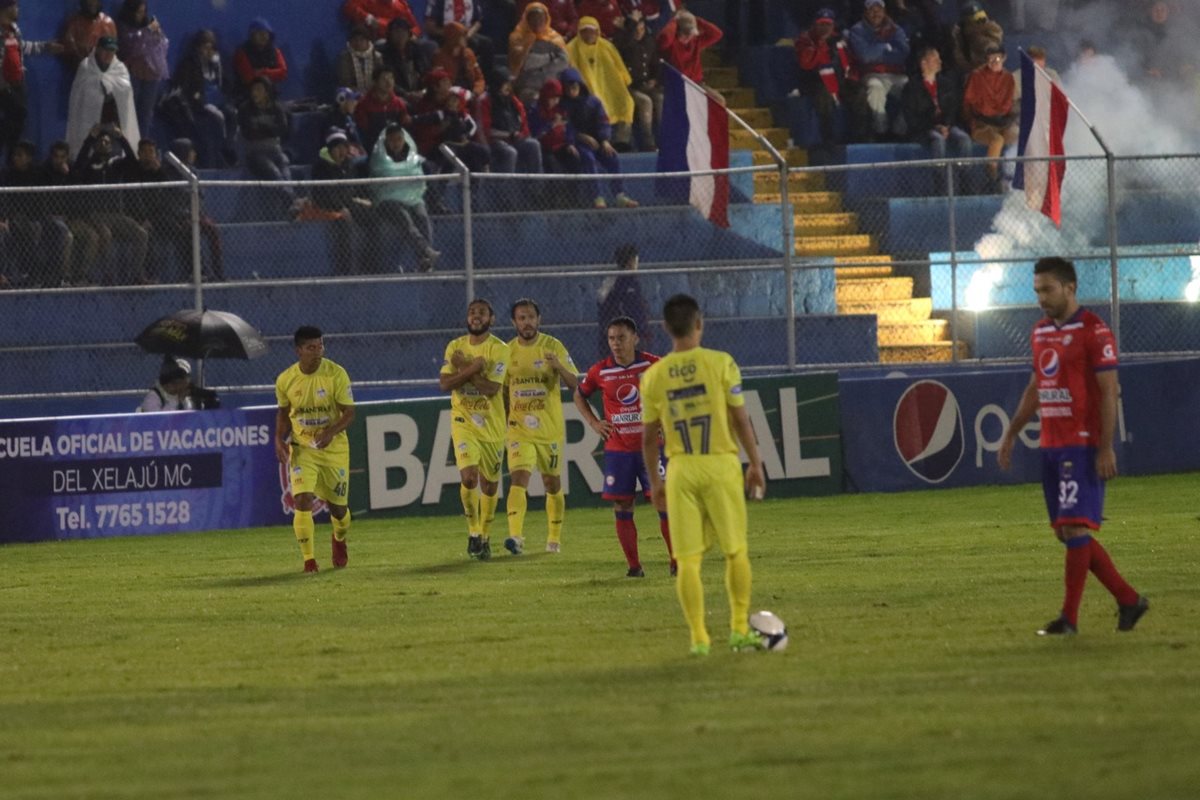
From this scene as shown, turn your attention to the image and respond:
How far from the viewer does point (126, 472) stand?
2036 centimetres

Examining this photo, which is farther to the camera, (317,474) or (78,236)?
(78,236)

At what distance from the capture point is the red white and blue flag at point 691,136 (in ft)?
75.1

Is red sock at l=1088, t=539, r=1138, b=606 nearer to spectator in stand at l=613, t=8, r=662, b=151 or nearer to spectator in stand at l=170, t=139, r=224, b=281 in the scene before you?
spectator in stand at l=170, t=139, r=224, b=281

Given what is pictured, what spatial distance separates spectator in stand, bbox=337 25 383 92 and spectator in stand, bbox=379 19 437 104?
8.3 inches

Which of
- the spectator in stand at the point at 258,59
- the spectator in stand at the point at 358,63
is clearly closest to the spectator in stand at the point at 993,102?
the spectator in stand at the point at 358,63

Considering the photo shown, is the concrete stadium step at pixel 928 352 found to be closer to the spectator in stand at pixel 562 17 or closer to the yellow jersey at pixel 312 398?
the spectator in stand at pixel 562 17

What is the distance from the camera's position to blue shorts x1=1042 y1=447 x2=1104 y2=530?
1081 centimetres

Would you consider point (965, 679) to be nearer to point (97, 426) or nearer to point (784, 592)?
point (784, 592)

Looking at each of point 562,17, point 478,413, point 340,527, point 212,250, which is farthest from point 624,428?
point 562,17

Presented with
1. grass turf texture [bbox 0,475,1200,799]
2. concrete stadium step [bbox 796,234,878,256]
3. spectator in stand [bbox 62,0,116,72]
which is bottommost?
grass turf texture [bbox 0,475,1200,799]

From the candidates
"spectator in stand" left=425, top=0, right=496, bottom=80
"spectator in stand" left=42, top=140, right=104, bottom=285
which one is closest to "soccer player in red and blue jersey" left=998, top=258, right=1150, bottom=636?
"spectator in stand" left=42, top=140, right=104, bottom=285

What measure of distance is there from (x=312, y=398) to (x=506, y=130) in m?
9.65

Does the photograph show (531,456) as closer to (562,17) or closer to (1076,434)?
(1076,434)

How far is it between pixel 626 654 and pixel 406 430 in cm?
1057
